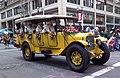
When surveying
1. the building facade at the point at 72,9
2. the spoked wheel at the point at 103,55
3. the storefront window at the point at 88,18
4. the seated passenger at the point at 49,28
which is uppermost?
the building facade at the point at 72,9

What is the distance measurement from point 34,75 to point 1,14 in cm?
6215

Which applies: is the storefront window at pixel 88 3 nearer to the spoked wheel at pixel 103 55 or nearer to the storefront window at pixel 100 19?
the storefront window at pixel 100 19

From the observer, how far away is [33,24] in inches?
424

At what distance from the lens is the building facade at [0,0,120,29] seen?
36.8 meters

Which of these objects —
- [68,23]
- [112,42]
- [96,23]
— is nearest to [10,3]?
[96,23]

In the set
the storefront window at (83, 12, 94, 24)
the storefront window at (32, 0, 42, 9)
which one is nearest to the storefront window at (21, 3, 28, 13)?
the storefront window at (32, 0, 42, 9)

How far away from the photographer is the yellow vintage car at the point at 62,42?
798cm

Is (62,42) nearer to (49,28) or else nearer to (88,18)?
(49,28)

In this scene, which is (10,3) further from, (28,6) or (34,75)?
(34,75)

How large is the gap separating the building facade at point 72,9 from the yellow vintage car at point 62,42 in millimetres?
19437

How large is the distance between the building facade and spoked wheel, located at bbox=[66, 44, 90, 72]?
842 inches

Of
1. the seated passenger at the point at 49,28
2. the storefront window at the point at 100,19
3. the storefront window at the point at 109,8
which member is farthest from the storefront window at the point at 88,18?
the seated passenger at the point at 49,28

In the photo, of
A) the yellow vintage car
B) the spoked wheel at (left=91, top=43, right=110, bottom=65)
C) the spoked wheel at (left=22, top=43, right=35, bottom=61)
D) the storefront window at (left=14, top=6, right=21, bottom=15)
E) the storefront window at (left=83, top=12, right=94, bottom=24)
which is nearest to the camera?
the yellow vintage car

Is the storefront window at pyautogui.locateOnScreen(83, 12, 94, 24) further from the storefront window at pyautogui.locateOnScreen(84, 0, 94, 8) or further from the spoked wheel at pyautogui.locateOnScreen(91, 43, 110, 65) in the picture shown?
the spoked wheel at pyautogui.locateOnScreen(91, 43, 110, 65)
